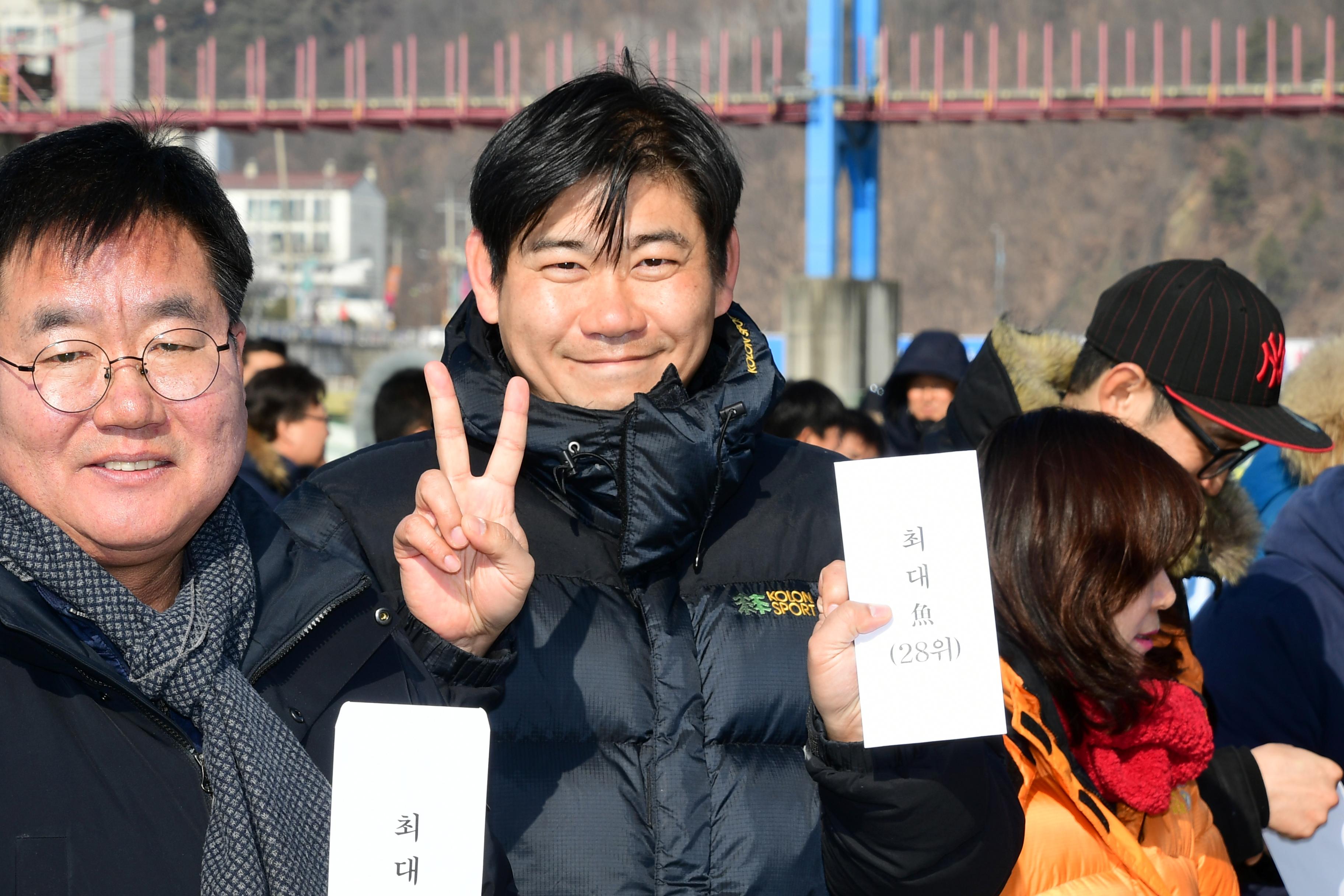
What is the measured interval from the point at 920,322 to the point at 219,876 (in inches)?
2930

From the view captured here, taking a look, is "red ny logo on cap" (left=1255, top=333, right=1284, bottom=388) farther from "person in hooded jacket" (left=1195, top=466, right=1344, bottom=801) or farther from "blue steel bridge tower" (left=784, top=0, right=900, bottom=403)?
"blue steel bridge tower" (left=784, top=0, right=900, bottom=403)

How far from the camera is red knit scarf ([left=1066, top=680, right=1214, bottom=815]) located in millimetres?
2061

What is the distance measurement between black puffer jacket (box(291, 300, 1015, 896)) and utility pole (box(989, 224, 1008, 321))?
65175mm

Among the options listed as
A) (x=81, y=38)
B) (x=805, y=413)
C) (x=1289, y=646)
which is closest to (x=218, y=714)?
(x=1289, y=646)

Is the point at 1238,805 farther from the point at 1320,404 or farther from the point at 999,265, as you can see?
the point at 999,265

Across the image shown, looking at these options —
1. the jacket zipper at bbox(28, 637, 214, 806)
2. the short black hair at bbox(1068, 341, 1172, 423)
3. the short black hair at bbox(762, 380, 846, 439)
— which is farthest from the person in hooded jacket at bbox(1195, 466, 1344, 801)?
the short black hair at bbox(762, 380, 846, 439)

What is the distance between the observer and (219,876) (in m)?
1.46

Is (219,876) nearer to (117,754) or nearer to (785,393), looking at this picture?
(117,754)

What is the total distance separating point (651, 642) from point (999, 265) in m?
72.6

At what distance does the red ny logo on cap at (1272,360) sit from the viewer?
2904 millimetres

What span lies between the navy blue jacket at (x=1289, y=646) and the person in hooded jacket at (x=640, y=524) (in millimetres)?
1118

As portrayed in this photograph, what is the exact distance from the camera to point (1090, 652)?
2.04 m

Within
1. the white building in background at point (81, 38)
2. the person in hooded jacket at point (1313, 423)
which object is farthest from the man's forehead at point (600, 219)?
the white building in background at point (81, 38)

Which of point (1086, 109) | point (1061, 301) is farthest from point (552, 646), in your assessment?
point (1061, 301)
